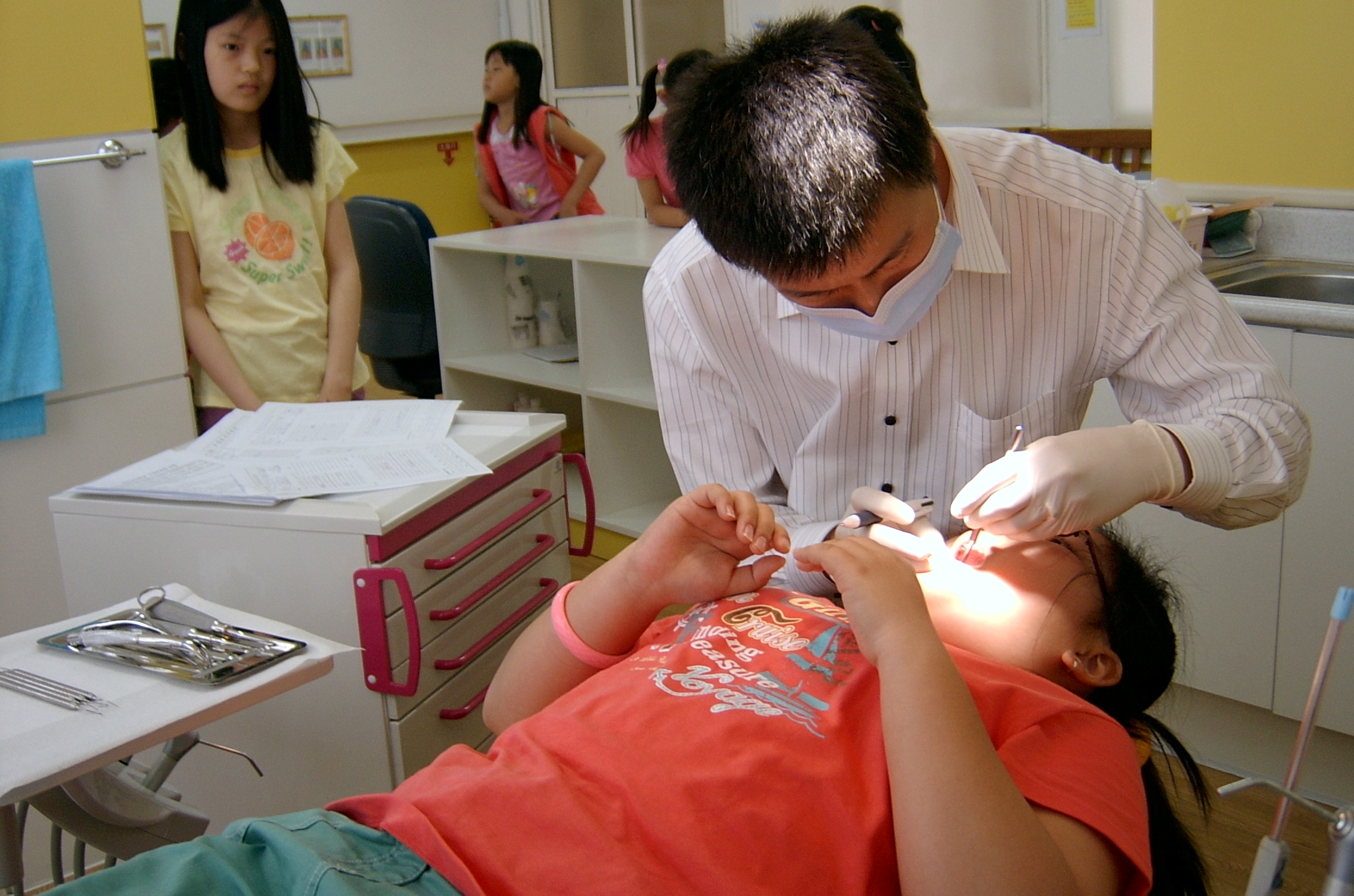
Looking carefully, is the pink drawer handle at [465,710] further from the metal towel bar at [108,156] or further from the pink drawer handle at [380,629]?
the metal towel bar at [108,156]

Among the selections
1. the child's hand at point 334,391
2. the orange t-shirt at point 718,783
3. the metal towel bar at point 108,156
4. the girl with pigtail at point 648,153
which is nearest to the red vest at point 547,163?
the girl with pigtail at point 648,153

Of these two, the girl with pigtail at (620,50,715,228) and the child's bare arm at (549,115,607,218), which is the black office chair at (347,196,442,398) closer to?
the girl with pigtail at (620,50,715,228)

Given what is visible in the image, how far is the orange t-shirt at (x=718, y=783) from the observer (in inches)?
38.5

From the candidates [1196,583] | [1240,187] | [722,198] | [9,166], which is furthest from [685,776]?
[1240,187]

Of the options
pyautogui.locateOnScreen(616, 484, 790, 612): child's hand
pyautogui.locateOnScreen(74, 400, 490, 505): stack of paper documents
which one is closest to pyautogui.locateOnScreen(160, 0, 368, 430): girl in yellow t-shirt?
pyautogui.locateOnScreen(74, 400, 490, 505): stack of paper documents

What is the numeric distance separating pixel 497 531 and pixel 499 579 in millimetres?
76

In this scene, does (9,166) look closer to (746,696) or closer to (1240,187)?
(746,696)

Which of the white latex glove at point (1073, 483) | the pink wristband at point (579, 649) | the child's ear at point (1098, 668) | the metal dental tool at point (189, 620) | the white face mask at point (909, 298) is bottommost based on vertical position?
the child's ear at point (1098, 668)

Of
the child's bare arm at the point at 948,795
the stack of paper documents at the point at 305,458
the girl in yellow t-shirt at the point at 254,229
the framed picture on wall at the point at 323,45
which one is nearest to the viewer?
the child's bare arm at the point at 948,795

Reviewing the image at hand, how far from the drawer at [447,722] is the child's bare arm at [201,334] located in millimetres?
891

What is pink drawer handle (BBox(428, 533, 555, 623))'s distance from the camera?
1.58 m

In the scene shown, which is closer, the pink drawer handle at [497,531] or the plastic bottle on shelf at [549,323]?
the pink drawer handle at [497,531]

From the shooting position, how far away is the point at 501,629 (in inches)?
68.9

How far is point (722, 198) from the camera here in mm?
1030
